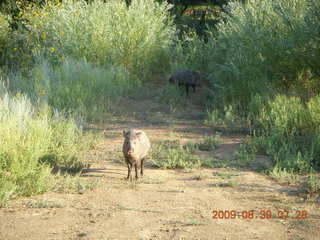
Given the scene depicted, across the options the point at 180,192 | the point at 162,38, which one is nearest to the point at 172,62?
the point at 162,38

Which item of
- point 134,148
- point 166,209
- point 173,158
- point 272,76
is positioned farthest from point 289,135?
point 166,209

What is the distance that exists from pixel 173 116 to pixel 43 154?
394 centimetres

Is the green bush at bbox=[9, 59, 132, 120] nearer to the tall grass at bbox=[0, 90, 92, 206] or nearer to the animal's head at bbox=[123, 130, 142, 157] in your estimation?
the tall grass at bbox=[0, 90, 92, 206]

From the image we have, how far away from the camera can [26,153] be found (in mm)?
5113

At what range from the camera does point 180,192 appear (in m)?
5.08

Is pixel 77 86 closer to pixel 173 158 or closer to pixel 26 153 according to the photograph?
pixel 173 158

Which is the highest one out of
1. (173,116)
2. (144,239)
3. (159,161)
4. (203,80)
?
(203,80)

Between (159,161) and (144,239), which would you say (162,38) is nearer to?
(159,161)

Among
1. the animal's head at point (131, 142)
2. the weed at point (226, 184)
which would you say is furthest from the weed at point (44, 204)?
the weed at point (226, 184)
